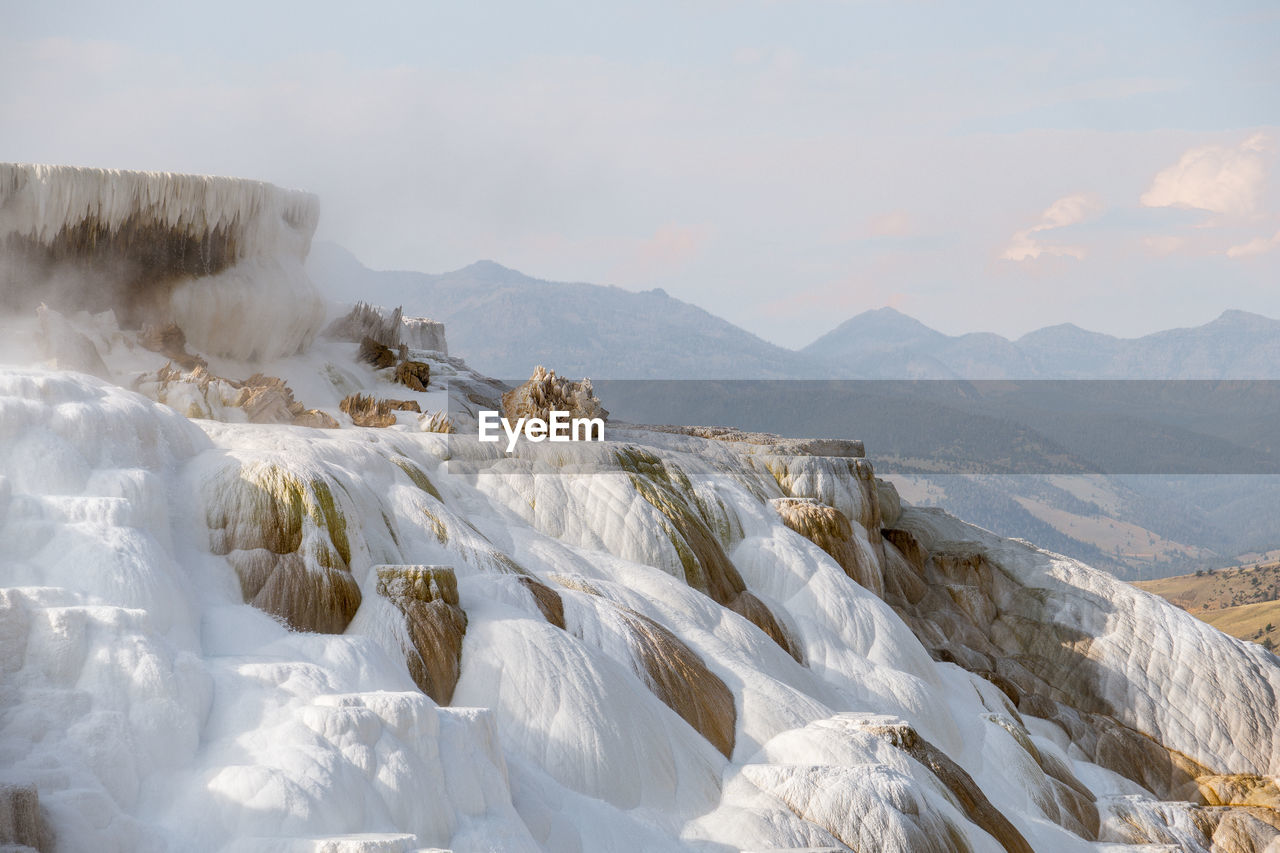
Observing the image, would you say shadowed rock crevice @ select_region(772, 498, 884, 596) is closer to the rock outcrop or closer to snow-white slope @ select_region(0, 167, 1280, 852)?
snow-white slope @ select_region(0, 167, 1280, 852)

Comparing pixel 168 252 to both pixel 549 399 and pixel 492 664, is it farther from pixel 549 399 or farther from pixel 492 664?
pixel 492 664

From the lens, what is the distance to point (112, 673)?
1088cm

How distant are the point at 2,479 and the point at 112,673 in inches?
121

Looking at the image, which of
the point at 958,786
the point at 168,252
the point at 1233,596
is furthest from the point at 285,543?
the point at 1233,596

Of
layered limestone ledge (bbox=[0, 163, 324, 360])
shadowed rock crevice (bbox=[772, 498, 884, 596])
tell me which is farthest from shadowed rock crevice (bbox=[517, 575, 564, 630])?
layered limestone ledge (bbox=[0, 163, 324, 360])

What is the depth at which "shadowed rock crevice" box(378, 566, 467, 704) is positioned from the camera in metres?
14.1

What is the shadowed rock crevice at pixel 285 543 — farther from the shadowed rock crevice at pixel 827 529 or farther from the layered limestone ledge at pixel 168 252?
the shadowed rock crevice at pixel 827 529

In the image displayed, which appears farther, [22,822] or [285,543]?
[285,543]

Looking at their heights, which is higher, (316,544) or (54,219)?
(54,219)

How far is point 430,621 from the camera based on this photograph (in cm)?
1449

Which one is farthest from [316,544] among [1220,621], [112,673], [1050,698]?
[1220,621]

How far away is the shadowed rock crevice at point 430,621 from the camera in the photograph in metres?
14.1

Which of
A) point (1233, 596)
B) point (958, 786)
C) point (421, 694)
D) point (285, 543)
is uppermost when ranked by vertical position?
point (285, 543)

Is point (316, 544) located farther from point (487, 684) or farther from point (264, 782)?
point (264, 782)
